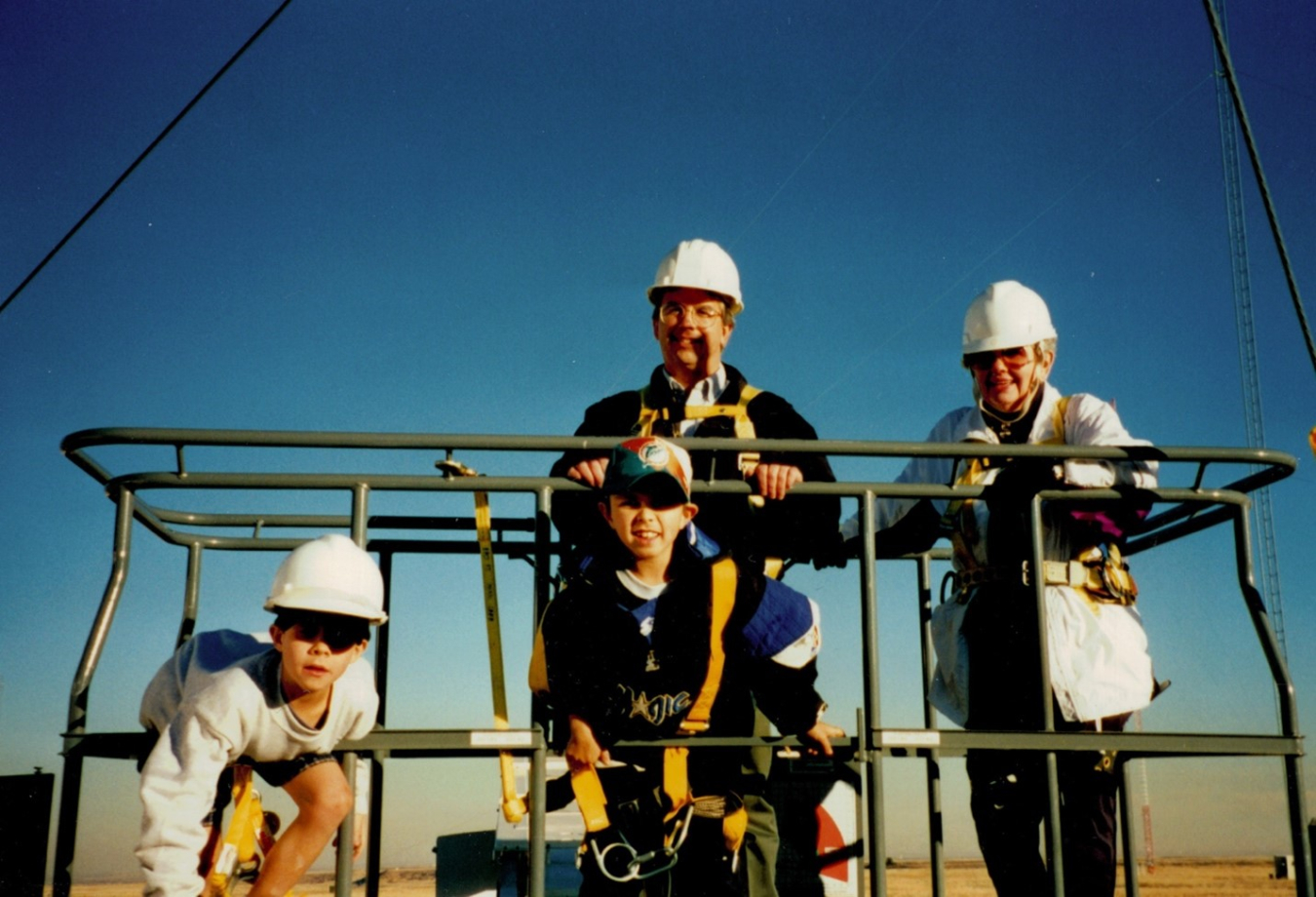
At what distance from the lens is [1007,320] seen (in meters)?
4.26

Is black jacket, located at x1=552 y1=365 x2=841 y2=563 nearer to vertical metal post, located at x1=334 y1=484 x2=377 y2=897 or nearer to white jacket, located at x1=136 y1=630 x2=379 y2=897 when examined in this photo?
vertical metal post, located at x1=334 y1=484 x2=377 y2=897

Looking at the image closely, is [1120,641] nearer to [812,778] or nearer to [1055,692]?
[1055,692]

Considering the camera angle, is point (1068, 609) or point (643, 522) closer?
point (643, 522)

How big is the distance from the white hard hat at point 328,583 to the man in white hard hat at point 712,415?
2.85ft

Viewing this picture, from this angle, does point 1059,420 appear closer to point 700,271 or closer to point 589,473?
point 700,271

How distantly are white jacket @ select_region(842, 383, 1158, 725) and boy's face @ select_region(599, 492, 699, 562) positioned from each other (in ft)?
3.03

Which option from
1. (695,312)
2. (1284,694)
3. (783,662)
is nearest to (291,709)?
(783,662)

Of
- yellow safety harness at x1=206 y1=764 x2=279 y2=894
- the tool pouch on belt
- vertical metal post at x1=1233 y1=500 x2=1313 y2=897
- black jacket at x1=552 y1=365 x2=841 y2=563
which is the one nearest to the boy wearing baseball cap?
black jacket at x1=552 y1=365 x2=841 y2=563

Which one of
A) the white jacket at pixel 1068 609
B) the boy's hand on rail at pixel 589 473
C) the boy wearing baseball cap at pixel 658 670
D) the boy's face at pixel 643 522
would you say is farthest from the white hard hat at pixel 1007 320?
the boy's hand on rail at pixel 589 473

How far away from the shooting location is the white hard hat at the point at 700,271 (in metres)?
4.66

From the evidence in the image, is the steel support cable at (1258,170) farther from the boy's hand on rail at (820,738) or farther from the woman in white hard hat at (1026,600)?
the boy's hand on rail at (820,738)

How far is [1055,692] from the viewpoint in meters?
A: 3.94

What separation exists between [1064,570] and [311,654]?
2449 millimetres

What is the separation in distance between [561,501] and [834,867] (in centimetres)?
203
